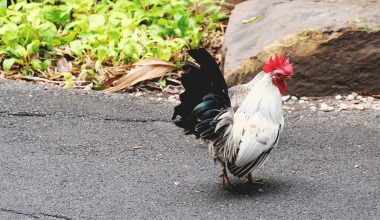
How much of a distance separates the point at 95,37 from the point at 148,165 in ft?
8.03

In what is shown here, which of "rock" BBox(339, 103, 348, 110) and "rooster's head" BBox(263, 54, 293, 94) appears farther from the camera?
"rock" BBox(339, 103, 348, 110)

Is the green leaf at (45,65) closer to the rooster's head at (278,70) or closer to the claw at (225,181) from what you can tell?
the claw at (225,181)

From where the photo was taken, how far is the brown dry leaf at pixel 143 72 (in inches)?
300

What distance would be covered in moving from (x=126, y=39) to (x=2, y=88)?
1361 millimetres

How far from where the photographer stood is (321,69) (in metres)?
7.26

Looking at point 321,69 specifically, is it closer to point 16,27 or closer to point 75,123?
point 75,123

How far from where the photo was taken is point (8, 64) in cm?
783

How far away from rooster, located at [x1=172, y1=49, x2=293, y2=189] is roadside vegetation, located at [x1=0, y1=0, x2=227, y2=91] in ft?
7.60

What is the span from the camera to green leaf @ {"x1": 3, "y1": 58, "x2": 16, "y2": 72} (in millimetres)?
7824

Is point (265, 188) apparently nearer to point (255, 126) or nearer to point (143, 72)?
point (255, 126)

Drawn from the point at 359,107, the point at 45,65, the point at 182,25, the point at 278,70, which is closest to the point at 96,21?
the point at 45,65

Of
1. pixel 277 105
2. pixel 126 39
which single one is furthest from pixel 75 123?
pixel 277 105

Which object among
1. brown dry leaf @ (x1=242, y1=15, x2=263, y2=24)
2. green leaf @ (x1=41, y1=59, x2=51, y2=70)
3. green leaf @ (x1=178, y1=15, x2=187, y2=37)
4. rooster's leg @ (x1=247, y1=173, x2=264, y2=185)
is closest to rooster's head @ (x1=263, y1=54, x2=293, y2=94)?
rooster's leg @ (x1=247, y1=173, x2=264, y2=185)

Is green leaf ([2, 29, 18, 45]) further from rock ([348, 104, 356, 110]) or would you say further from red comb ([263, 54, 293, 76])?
red comb ([263, 54, 293, 76])
